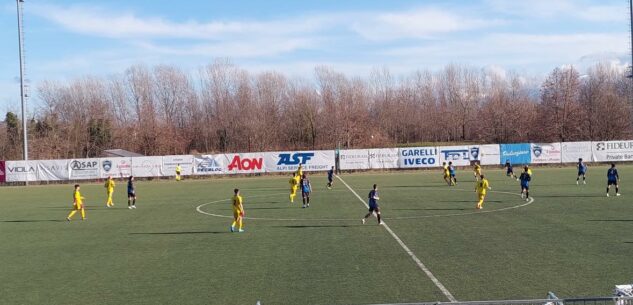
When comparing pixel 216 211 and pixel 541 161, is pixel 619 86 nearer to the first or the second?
pixel 541 161

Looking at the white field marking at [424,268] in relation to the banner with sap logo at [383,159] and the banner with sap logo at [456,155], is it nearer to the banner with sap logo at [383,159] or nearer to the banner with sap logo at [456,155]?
the banner with sap logo at [383,159]

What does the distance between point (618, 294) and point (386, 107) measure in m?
89.3

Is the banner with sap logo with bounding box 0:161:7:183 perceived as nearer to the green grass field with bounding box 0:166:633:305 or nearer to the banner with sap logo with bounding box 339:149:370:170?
the green grass field with bounding box 0:166:633:305

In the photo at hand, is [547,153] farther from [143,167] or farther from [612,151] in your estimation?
[143,167]

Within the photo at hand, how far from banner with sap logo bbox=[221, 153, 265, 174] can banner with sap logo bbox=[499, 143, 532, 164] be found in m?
24.5

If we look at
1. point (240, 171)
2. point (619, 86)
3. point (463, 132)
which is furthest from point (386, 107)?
point (240, 171)

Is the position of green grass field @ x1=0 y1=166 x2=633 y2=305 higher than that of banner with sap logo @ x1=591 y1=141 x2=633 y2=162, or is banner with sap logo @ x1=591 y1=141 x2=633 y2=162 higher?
banner with sap logo @ x1=591 y1=141 x2=633 y2=162

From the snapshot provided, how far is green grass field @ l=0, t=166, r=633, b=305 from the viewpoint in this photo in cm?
1115

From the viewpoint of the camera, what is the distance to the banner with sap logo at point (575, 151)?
5531 cm

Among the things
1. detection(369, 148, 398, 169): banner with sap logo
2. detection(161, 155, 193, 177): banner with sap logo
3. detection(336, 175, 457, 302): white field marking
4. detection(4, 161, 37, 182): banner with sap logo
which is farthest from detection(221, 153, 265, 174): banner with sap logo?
detection(336, 175, 457, 302): white field marking

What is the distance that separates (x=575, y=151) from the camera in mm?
55469

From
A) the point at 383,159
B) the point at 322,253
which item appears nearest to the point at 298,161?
the point at 383,159

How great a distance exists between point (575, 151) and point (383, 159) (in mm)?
19442

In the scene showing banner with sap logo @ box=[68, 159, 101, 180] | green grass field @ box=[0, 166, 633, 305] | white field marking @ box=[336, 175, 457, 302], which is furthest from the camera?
banner with sap logo @ box=[68, 159, 101, 180]
